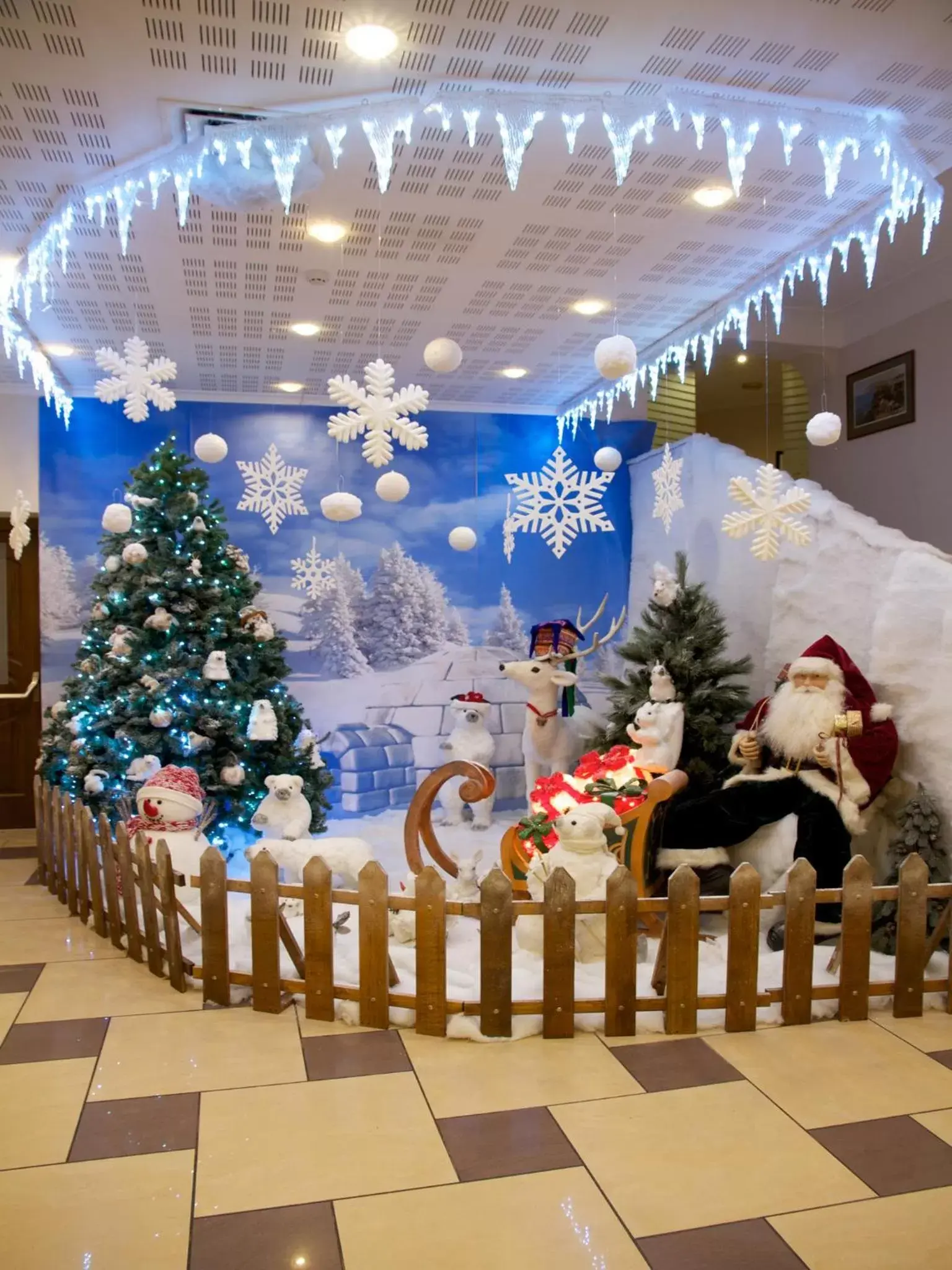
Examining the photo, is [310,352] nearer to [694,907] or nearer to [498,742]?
[498,742]

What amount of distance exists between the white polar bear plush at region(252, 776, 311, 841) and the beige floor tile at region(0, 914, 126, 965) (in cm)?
90

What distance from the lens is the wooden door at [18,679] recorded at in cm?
695

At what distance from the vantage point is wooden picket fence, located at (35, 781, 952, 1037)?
3.28 meters

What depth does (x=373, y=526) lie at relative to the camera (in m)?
7.27

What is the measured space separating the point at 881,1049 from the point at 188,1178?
2.23m

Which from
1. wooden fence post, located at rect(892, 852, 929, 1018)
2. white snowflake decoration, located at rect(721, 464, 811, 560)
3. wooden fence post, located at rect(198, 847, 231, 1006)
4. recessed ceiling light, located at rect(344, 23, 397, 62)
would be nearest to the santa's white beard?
white snowflake decoration, located at rect(721, 464, 811, 560)

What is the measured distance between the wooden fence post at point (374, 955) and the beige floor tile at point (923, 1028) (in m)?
1.76

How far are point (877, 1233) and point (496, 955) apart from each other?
1354 mm

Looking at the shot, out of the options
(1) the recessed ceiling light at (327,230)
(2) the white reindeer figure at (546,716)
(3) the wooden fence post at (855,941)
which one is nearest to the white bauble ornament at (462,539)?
(2) the white reindeer figure at (546,716)

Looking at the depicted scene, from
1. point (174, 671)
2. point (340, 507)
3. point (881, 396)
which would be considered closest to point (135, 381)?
point (340, 507)

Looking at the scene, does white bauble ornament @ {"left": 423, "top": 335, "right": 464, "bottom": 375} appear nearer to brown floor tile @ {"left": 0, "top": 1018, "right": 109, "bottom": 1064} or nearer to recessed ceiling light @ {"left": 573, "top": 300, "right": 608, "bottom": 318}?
recessed ceiling light @ {"left": 573, "top": 300, "right": 608, "bottom": 318}

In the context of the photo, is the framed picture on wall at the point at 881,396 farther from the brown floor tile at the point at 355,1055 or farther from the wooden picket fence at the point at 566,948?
the brown floor tile at the point at 355,1055

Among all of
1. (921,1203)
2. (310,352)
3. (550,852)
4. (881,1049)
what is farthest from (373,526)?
(921,1203)

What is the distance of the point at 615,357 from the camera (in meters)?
3.68
